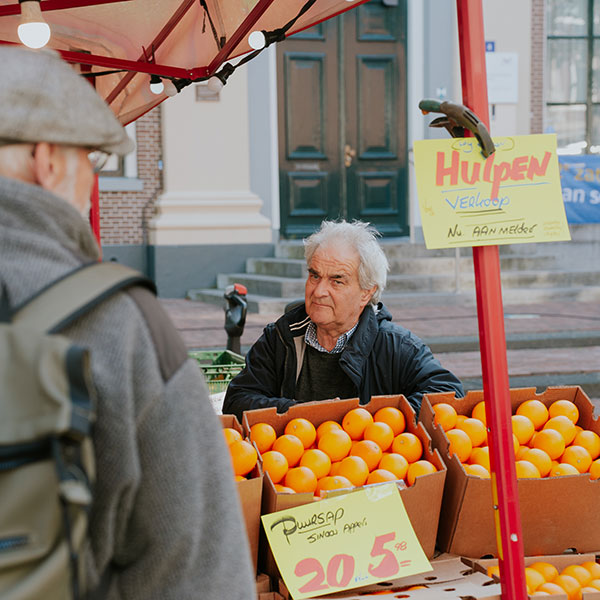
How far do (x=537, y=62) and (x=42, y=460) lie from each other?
491 inches

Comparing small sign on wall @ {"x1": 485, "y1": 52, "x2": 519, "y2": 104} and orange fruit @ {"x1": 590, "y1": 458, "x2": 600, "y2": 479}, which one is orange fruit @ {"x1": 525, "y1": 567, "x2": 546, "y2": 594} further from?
small sign on wall @ {"x1": 485, "y1": 52, "x2": 519, "y2": 104}

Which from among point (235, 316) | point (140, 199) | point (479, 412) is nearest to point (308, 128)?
point (140, 199)

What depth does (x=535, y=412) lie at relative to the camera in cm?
255

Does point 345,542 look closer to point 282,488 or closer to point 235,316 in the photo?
point 282,488

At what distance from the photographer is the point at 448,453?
228cm

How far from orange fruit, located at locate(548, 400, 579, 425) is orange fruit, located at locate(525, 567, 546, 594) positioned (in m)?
0.60

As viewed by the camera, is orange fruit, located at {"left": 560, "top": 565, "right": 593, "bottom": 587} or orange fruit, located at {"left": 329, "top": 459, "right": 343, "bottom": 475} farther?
orange fruit, located at {"left": 329, "top": 459, "right": 343, "bottom": 475}

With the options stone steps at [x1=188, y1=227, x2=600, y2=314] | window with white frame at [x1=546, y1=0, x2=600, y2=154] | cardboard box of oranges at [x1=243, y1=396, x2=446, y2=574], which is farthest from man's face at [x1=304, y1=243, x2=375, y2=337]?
window with white frame at [x1=546, y1=0, x2=600, y2=154]

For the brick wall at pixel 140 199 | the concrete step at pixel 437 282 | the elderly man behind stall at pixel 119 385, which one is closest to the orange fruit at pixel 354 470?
the elderly man behind stall at pixel 119 385

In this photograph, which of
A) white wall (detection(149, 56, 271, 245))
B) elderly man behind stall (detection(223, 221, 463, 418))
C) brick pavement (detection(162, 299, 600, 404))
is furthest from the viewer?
white wall (detection(149, 56, 271, 245))

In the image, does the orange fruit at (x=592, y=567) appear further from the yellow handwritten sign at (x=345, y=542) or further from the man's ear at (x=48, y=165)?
the man's ear at (x=48, y=165)

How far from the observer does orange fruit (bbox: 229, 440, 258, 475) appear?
2.11 meters

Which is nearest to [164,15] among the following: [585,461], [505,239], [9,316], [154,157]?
[505,239]

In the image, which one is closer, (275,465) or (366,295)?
(275,465)
